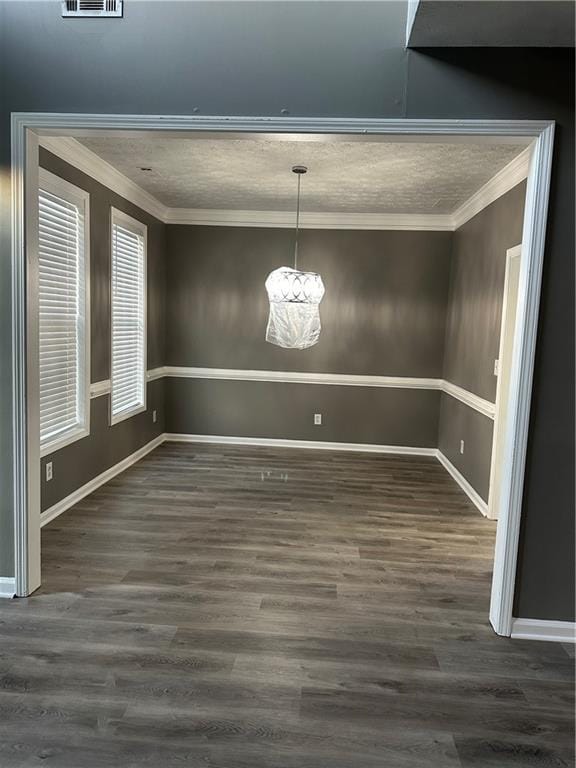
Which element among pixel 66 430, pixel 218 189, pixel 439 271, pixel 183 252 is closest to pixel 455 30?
pixel 218 189

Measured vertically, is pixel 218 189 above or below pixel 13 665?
above

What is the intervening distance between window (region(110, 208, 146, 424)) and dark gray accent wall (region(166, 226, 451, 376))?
0.74 metres

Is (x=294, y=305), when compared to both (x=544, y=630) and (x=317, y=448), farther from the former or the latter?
(x=544, y=630)

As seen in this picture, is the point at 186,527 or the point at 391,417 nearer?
the point at 186,527

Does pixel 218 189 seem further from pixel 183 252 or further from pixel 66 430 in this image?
pixel 66 430

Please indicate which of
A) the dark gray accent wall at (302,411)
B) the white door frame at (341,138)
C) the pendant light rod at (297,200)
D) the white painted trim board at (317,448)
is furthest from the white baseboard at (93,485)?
the pendant light rod at (297,200)

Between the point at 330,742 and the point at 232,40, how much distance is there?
279 centimetres

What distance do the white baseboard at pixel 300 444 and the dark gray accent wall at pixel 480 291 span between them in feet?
3.10

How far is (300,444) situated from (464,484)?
1972mm

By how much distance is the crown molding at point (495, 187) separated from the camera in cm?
348

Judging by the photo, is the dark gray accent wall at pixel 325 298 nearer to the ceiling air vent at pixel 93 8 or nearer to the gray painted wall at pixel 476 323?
the gray painted wall at pixel 476 323

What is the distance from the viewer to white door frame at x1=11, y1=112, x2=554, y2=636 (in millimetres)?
2203

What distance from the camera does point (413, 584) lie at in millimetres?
2875

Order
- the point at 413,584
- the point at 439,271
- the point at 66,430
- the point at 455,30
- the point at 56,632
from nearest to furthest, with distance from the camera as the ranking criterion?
1. the point at 455,30
2. the point at 56,632
3. the point at 413,584
4. the point at 66,430
5. the point at 439,271
